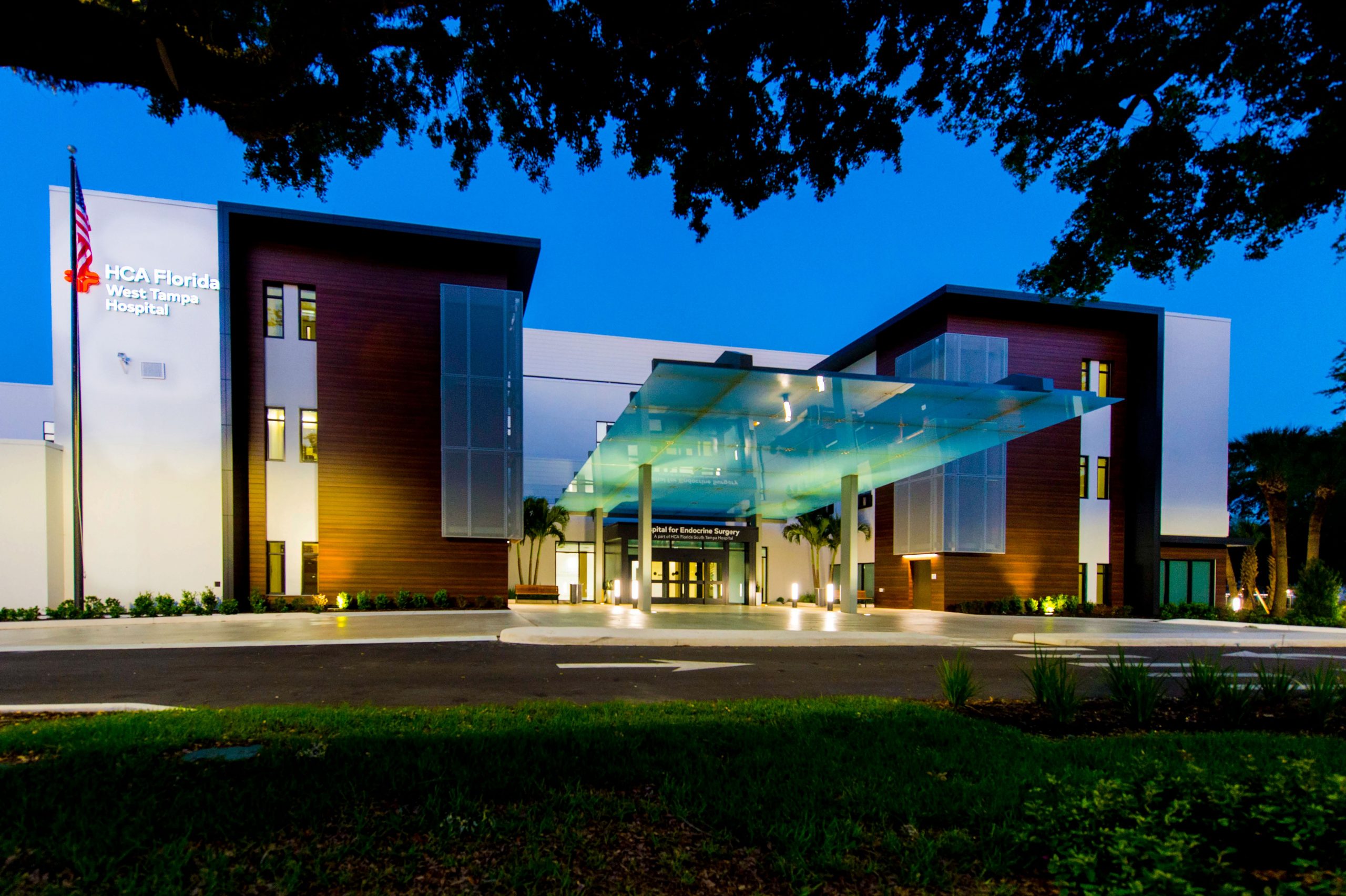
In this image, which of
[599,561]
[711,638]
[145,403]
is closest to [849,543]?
[711,638]

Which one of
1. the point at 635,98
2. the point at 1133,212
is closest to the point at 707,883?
the point at 635,98

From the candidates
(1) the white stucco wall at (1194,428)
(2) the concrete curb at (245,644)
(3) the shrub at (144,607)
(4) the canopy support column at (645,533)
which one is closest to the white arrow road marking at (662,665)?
(2) the concrete curb at (245,644)

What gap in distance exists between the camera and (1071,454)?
2955cm

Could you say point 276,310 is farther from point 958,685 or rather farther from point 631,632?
point 958,685

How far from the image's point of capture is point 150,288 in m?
22.3

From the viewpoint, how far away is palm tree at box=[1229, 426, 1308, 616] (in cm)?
2988

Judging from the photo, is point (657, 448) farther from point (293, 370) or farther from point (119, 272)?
point (119, 272)

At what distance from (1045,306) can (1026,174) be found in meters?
23.9

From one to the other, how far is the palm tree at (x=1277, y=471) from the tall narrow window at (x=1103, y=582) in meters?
6.25

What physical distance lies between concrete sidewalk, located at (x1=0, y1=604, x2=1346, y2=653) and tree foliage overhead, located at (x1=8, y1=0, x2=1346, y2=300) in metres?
9.94

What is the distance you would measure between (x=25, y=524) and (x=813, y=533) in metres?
30.3

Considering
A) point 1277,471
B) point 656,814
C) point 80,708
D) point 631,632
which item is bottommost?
point 631,632

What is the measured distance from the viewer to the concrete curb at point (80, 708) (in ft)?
24.2

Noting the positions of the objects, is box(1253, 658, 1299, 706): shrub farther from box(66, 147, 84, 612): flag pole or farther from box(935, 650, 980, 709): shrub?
box(66, 147, 84, 612): flag pole
